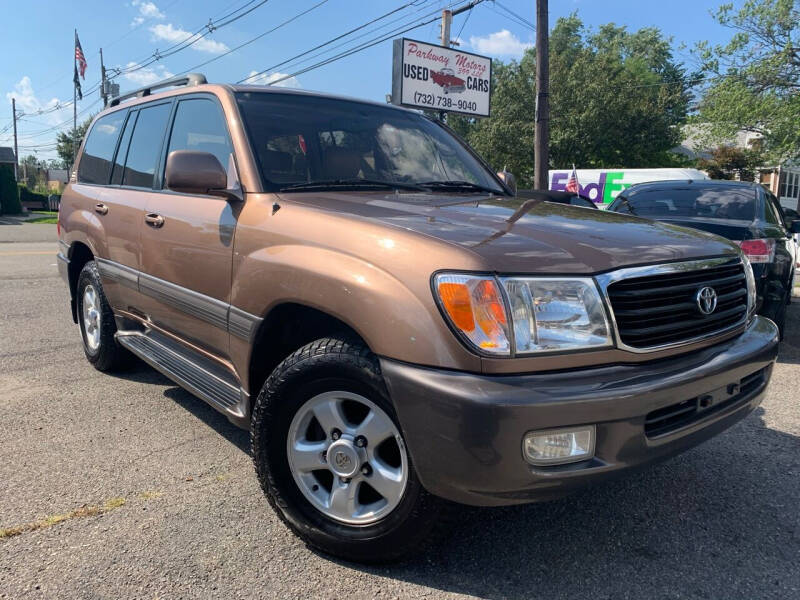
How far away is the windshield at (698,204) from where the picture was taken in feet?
21.1

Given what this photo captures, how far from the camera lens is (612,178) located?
18609mm

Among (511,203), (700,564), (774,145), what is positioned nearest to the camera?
(700,564)

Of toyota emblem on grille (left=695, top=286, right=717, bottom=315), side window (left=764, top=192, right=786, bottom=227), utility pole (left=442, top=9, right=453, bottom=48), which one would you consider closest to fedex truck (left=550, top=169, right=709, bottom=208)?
utility pole (left=442, top=9, right=453, bottom=48)

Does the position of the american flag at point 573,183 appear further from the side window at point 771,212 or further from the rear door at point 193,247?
the rear door at point 193,247

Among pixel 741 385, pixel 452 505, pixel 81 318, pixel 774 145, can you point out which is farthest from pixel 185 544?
pixel 774 145

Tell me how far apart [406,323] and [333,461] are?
70 cm

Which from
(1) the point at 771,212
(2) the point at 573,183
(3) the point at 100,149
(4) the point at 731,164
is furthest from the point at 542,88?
(4) the point at 731,164

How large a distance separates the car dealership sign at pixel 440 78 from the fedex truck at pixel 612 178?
12.3 feet

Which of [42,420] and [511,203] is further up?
[511,203]

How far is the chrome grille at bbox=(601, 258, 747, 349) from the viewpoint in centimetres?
210

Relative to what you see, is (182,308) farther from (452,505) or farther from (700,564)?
(700,564)

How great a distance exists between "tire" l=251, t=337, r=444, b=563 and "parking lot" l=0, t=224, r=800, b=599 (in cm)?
13

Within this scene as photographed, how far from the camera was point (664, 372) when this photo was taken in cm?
212

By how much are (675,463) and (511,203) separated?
63.8 inches
